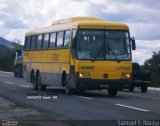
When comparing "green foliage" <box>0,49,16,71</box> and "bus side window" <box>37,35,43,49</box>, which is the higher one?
"green foliage" <box>0,49,16,71</box>

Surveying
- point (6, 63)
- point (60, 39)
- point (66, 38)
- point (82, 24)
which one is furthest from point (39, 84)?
point (6, 63)

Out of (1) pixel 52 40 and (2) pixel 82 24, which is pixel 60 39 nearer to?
(1) pixel 52 40

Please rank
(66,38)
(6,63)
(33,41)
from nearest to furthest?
(66,38) < (33,41) < (6,63)

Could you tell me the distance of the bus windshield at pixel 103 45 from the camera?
91.3 ft

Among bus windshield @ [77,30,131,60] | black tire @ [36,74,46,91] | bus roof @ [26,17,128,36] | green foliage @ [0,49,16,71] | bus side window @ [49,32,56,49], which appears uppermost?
green foliage @ [0,49,16,71]

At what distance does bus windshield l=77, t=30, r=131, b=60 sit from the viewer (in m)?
27.8

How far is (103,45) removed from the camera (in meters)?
28.0

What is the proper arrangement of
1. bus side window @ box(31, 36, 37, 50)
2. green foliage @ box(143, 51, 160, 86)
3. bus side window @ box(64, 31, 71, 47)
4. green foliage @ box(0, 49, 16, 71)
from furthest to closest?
green foliage @ box(0, 49, 16, 71), green foliage @ box(143, 51, 160, 86), bus side window @ box(31, 36, 37, 50), bus side window @ box(64, 31, 71, 47)

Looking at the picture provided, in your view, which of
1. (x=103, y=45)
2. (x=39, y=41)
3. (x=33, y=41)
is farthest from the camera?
(x=33, y=41)

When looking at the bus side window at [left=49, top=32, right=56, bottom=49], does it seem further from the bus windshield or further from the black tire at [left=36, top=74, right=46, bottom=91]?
the bus windshield

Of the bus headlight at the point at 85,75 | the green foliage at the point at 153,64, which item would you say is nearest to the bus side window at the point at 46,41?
the bus headlight at the point at 85,75

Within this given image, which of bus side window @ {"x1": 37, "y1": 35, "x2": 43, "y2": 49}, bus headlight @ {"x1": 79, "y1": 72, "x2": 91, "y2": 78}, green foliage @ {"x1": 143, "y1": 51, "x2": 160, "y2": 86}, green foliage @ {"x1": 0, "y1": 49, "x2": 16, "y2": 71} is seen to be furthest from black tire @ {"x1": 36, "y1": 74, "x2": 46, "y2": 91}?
green foliage @ {"x1": 0, "y1": 49, "x2": 16, "y2": 71}

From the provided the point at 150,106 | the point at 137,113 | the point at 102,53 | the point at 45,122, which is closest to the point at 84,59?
the point at 102,53

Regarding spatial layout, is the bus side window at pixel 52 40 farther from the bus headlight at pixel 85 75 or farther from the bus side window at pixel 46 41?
the bus headlight at pixel 85 75
